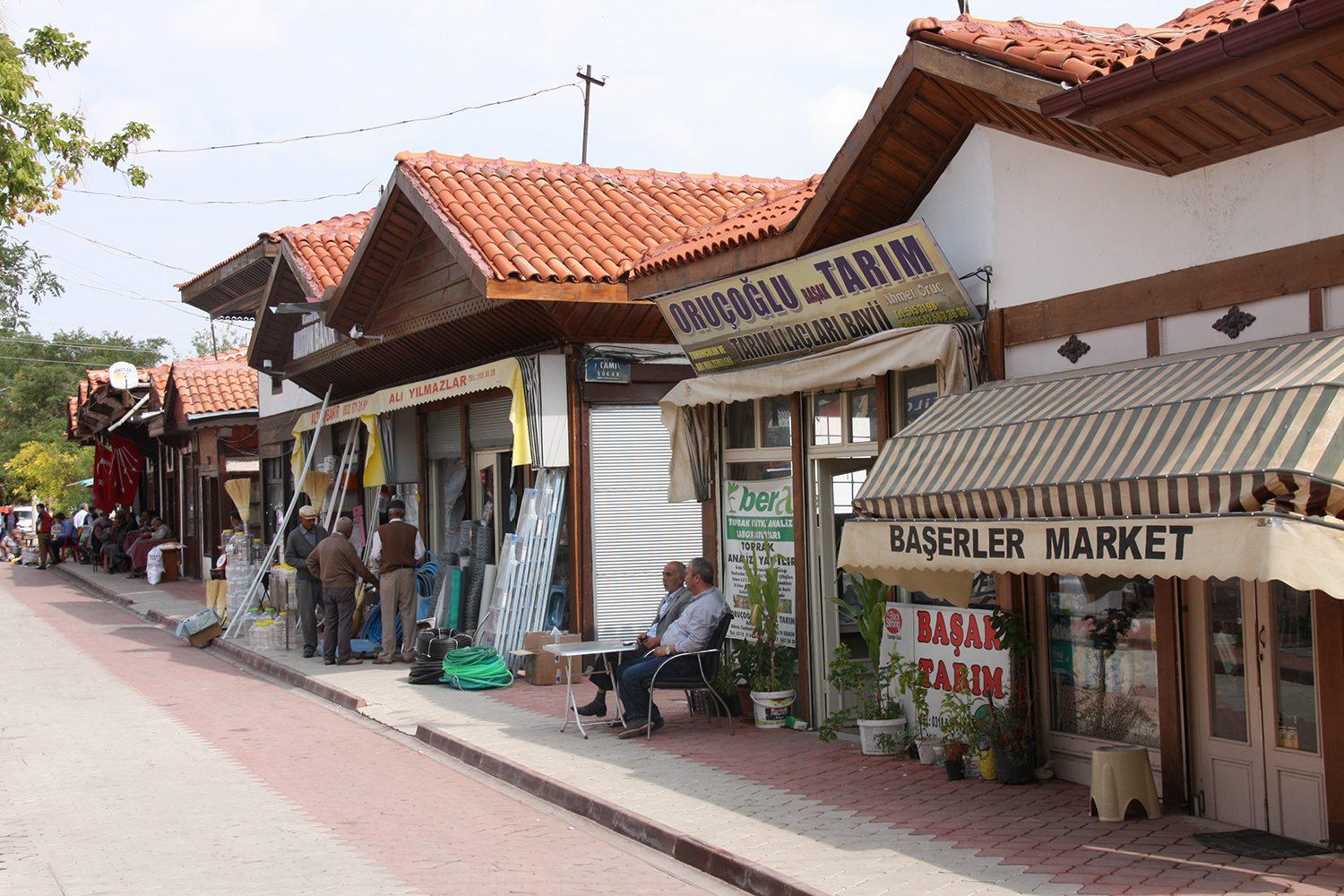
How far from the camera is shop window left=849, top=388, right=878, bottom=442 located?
10438mm

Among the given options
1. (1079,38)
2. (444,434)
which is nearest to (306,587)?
(444,434)

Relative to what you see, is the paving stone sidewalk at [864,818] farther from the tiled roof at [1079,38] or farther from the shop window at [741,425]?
the tiled roof at [1079,38]

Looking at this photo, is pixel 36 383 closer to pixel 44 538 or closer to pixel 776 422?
pixel 44 538

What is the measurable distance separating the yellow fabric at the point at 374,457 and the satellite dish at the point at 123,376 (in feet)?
56.9

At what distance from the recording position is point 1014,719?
8.77 meters

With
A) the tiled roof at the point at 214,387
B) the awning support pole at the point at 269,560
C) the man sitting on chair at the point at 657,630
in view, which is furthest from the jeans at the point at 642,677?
the tiled roof at the point at 214,387

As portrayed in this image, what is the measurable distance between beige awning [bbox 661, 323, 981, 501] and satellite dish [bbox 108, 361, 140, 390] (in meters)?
25.4

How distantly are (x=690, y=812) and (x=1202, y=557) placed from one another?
3.70 m

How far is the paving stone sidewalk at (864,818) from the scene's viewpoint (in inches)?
256

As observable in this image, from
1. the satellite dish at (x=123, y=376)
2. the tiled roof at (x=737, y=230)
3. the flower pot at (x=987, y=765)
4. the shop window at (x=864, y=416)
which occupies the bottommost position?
the flower pot at (x=987, y=765)

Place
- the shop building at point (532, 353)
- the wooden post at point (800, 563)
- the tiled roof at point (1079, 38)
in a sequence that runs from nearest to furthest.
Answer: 1. the tiled roof at point (1079, 38)
2. the wooden post at point (800, 563)
3. the shop building at point (532, 353)

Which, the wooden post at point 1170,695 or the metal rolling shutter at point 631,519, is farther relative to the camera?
the metal rolling shutter at point 631,519

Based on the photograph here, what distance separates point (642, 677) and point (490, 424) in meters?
6.86

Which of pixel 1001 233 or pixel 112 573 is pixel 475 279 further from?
pixel 112 573
